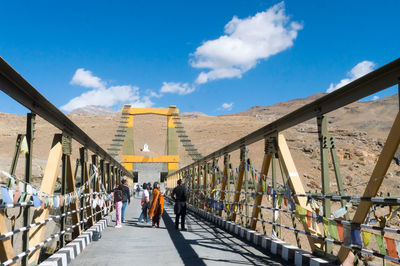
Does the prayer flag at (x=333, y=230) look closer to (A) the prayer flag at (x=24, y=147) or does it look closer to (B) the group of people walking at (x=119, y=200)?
(A) the prayer flag at (x=24, y=147)

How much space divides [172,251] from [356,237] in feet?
11.4

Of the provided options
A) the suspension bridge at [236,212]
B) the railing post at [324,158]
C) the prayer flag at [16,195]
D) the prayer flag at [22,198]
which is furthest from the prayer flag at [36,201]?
the railing post at [324,158]

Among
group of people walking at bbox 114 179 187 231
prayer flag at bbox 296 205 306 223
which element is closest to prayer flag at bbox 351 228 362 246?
prayer flag at bbox 296 205 306 223

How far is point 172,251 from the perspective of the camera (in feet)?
23.2

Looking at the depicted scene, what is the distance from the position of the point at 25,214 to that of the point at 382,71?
14.0ft

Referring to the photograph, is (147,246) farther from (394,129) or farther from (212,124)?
(212,124)

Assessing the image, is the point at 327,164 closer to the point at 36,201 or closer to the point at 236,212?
the point at 36,201

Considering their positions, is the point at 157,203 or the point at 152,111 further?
the point at 152,111

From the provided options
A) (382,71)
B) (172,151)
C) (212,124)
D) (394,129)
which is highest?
(212,124)

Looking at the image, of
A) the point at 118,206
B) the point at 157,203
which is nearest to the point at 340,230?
the point at 157,203

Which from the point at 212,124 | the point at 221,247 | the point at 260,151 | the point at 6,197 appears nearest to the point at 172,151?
the point at 260,151

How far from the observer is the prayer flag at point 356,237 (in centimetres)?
440

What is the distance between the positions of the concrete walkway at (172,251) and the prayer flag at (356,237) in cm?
165

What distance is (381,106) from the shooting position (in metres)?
172
